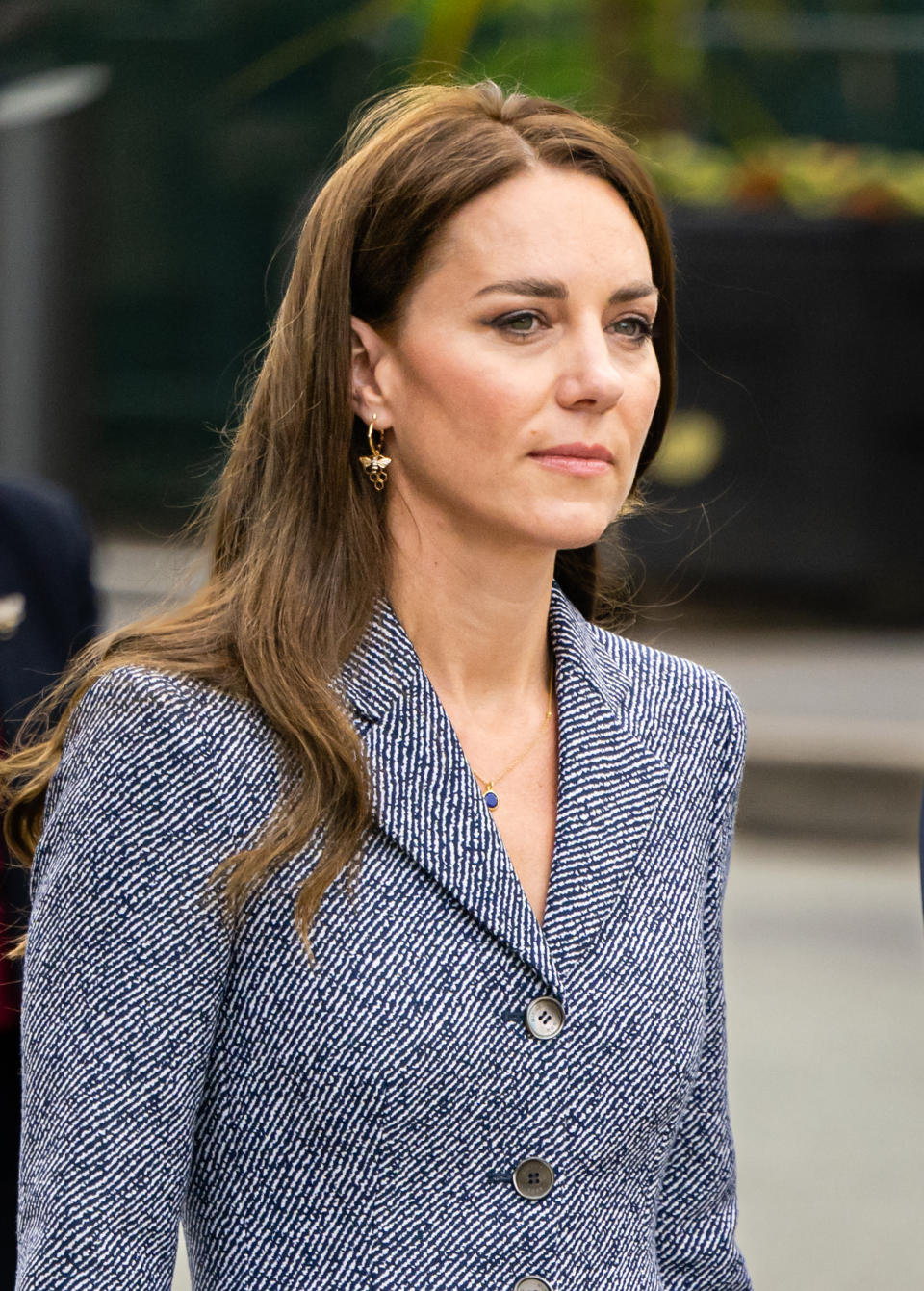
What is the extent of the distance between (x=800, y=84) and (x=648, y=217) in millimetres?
9814

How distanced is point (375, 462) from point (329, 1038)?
0.59 metres

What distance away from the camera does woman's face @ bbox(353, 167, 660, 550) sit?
75.9 inches

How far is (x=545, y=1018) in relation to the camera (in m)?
1.86

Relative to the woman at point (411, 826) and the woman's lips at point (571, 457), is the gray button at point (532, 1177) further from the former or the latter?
the woman's lips at point (571, 457)

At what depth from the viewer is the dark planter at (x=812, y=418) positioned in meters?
9.20

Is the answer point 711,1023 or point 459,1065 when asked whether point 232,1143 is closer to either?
point 459,1065

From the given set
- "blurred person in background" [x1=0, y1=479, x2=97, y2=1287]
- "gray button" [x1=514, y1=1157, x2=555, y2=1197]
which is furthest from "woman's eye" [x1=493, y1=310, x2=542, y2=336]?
"blurred person in background" [x1=0, y1=479, x2=97, y2=1287]

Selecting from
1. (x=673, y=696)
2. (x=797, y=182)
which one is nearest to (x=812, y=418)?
(x=797, y=182)

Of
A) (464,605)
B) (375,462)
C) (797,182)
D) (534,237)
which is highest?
(534,237)

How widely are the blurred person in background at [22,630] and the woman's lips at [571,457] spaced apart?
0.92 metres

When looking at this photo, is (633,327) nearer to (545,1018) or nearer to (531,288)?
(531,288)

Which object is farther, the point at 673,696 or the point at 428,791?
the point at 673,696

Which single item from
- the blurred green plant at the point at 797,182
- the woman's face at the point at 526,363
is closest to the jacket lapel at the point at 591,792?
the woman's face at the point at 526,363

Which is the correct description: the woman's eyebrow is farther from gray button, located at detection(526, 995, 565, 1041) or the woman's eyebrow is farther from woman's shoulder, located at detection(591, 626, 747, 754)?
gray button, located at detection(526, 995, 565, 1041)
